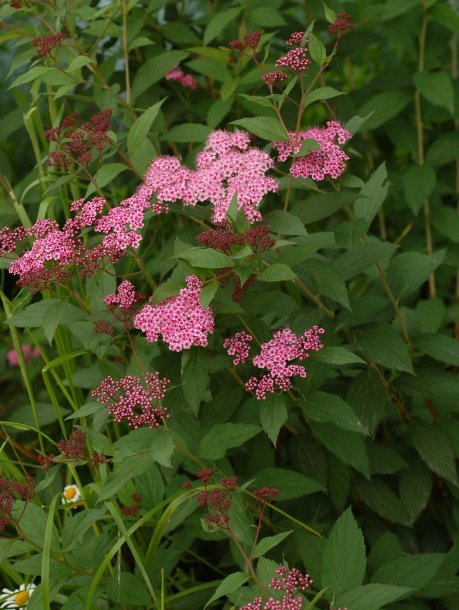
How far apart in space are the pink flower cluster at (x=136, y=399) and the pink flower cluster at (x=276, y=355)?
0.52 feet

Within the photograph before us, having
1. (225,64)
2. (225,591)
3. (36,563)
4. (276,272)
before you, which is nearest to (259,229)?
(276,272)

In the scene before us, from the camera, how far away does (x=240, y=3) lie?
2.27 metres

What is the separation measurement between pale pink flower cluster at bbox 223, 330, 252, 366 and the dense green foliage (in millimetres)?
41

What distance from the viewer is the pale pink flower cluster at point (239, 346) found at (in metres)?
1.41

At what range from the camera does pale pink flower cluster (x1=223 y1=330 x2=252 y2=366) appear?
1.41m

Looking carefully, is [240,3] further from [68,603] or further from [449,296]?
[68,603]

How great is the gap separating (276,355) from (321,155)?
40cm

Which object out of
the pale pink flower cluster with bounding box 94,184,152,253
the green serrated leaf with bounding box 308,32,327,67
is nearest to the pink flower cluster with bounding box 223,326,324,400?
the pale pink flower cluster with bounding box 94,184,152,253

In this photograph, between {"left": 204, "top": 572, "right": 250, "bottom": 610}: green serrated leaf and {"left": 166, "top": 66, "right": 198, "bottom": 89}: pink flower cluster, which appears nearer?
{"left": 204, "top": 572, "right": 250, "bottom": 610}: green serrated leaf

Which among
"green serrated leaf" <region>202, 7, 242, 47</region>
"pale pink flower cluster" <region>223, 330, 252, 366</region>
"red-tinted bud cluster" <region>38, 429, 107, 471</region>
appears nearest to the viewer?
"red-tinted bud cluster" <region>38, 429, 107, 471</region>

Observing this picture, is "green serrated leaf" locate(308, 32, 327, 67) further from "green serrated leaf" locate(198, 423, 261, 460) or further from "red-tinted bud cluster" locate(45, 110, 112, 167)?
"green serrated leaf" locate(198, 423, 261, 460)

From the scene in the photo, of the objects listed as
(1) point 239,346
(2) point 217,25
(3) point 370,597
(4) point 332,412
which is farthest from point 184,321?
(2) point 217,25

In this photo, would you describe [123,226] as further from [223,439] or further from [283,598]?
[283,598]

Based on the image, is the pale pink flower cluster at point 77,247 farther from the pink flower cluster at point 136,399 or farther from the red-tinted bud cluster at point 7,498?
the red-tinted bud cluster at point 7,498
